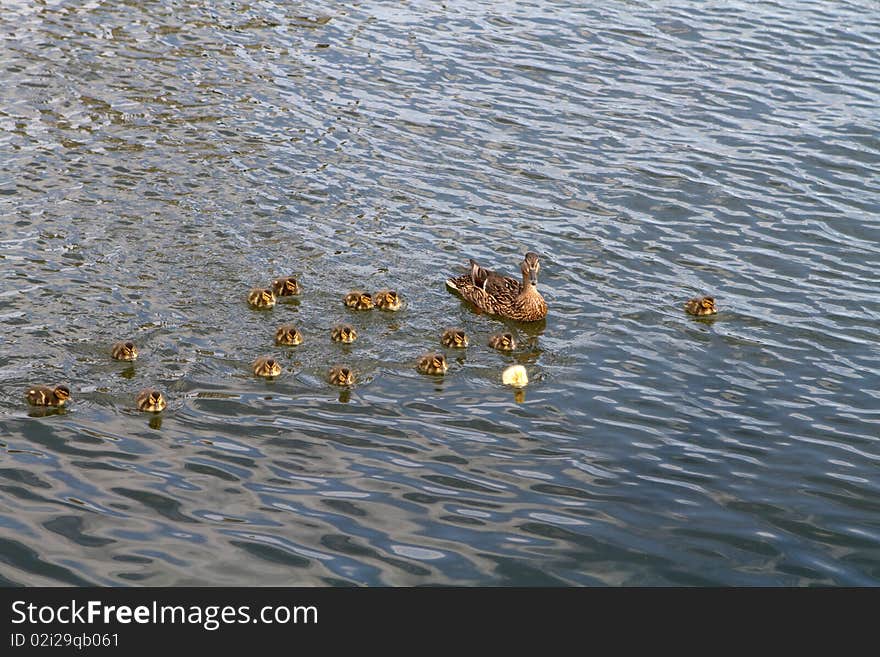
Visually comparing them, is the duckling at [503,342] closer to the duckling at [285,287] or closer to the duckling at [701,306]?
the duckling at [701,306]

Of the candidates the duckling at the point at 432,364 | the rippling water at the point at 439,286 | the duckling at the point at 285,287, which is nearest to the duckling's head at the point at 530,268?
the rippling water at the point at 439,286

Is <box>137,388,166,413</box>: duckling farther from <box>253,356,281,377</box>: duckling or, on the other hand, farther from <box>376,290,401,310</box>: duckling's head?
<box>376,290,401,310</box>: duckling's head

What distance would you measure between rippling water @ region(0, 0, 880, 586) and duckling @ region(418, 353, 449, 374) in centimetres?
13

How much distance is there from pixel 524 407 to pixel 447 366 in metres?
1.07

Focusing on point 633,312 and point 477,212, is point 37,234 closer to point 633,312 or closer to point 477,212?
point 477,212

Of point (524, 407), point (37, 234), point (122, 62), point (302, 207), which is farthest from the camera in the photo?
point (122, 62)

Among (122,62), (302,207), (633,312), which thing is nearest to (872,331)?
(633,312)

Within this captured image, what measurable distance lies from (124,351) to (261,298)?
1743 millimetres

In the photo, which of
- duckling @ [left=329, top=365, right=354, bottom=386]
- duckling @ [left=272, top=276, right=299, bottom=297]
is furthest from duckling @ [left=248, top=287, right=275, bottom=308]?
duckling @ [left=329, top=365, right=354, bottom=386]

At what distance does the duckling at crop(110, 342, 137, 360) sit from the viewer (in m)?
12.2

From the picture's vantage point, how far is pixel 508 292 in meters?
14.1

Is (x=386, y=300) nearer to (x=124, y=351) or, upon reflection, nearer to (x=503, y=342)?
(x=503, y=342)
